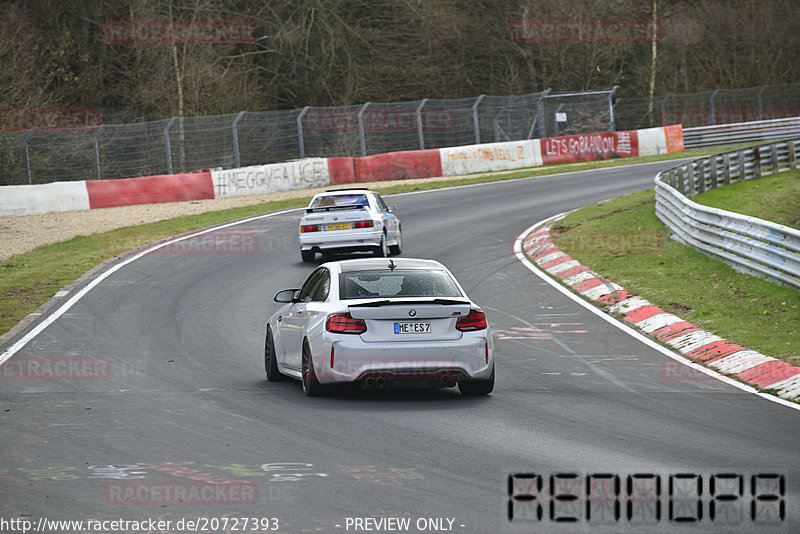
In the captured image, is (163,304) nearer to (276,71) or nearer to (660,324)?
(660,324)

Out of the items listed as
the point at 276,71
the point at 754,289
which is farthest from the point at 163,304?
the point at 276,71

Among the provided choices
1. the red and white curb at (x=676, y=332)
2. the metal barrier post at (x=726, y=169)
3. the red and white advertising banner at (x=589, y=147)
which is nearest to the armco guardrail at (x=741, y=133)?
the red and white advertising banner at (x=589, y=147)

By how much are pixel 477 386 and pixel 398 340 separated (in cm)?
100

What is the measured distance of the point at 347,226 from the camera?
2156cm

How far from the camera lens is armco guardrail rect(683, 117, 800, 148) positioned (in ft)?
161

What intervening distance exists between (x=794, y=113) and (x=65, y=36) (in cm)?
3527

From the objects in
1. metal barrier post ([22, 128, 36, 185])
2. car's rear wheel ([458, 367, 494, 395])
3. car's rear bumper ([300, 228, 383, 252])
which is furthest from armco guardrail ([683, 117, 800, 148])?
car's rear wheel ([458, 367, 494, 395])

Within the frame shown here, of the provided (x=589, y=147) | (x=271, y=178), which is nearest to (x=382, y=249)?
(x=271, y=178)

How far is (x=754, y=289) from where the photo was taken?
16.5 meters

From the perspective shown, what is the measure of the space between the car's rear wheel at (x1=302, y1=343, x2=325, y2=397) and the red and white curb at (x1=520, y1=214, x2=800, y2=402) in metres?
4.45

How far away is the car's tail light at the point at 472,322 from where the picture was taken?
10.3 metres

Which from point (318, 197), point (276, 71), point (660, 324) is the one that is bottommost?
point (660, 324)

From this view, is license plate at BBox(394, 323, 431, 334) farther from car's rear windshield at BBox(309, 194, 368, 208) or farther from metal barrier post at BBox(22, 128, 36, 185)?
metal barrier post at BBox(22, 128, 36, 185)

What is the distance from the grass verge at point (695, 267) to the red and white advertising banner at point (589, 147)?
12.0 metres
